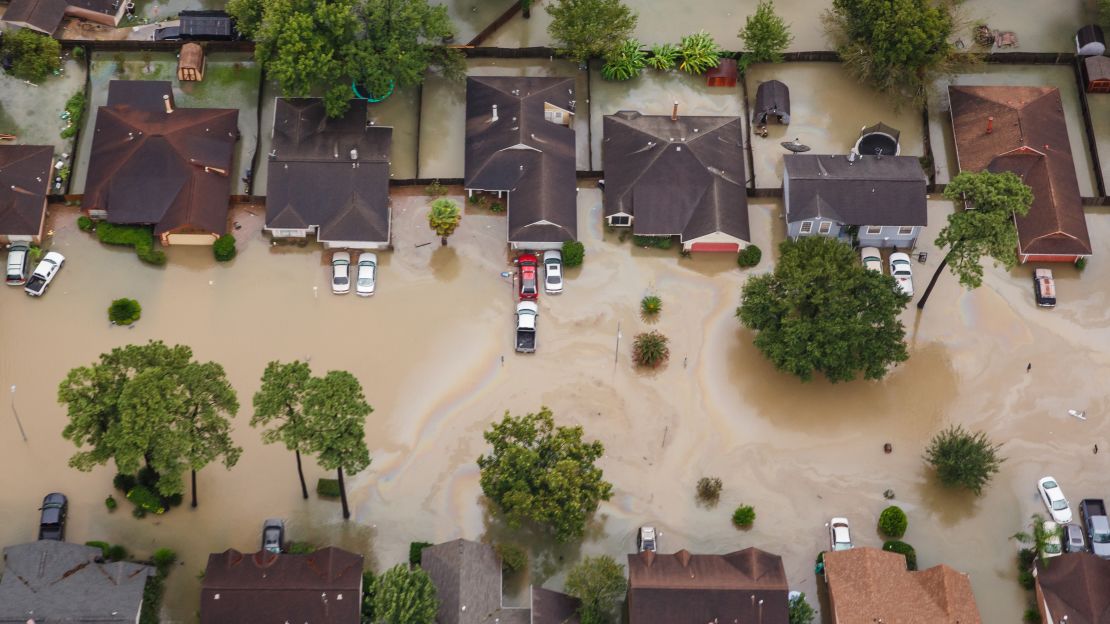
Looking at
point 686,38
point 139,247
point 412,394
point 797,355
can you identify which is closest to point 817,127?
point 686,38

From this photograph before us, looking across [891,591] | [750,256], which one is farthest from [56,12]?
[891,591]

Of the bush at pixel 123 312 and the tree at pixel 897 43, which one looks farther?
the tree at pixel 897 43

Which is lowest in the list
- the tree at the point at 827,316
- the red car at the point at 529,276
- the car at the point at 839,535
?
the car at the point at 839,535

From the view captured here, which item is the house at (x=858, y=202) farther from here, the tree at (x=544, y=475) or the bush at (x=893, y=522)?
the tree at (x=544, y=475)

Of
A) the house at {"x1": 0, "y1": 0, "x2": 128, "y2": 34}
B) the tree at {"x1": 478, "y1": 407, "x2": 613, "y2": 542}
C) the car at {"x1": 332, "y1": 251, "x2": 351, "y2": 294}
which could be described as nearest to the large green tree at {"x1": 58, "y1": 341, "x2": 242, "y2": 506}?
the car at {"x1": 332, "y1": 251, "x2": 351, "y2": 294}

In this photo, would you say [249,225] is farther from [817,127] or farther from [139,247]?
[817,127]

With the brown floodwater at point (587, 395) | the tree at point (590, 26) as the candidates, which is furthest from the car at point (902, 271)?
the tree at point (590, 26)

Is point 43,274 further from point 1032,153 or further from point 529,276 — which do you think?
point 1032,153
